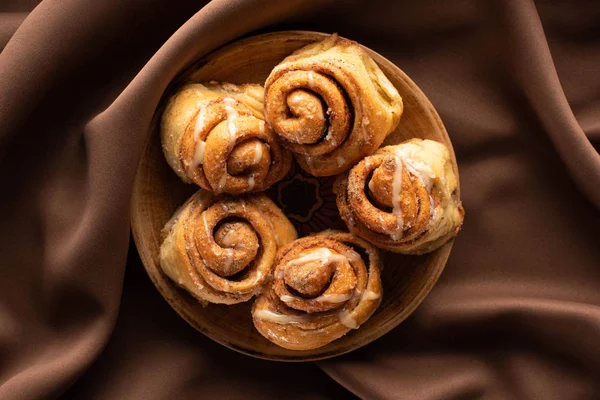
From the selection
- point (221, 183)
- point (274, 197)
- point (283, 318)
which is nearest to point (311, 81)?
point (221, 183)

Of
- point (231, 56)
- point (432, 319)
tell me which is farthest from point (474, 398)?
point (231, 56)

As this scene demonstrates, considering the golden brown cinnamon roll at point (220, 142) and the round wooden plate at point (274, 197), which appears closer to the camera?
the golden brown cinnamon roll at point (220, 142)

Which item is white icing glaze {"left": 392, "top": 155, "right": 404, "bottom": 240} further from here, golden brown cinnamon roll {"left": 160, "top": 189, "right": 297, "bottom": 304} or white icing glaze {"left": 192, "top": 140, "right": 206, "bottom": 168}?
white icing glaze {"left": 192, "top": 140, "right": 206, "bottom": 168}

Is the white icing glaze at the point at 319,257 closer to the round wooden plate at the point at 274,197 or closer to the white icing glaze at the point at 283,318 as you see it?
the white icing glaze at the point at 283,318

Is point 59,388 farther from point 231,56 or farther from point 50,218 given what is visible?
point 231,56

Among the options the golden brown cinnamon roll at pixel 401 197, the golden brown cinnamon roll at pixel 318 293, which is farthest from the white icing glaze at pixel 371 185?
the golden brown cinnamon roll at pixel 318 293

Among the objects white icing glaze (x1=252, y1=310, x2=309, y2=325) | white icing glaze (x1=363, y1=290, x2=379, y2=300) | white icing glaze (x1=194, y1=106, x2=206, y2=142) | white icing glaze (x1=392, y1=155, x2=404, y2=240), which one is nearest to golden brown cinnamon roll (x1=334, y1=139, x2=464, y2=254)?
white icing glaze (x1=392, y1=155, x2=404, y2=240)

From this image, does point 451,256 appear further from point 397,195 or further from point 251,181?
point 251,181
